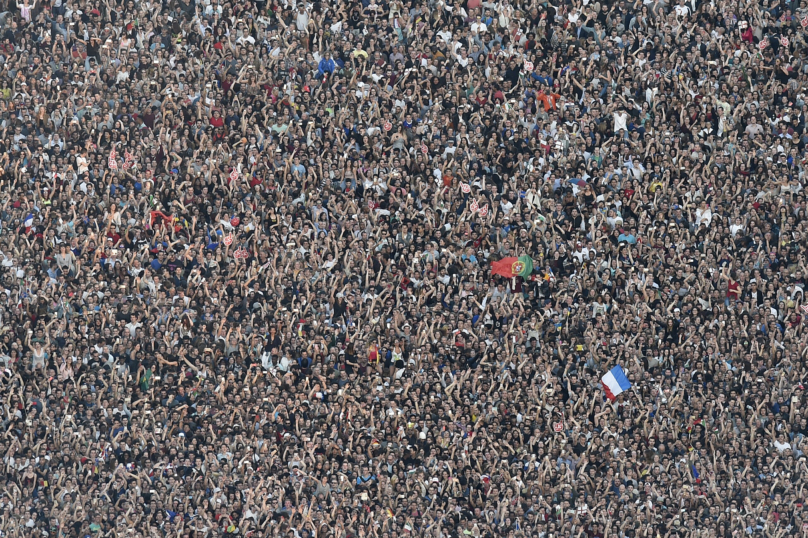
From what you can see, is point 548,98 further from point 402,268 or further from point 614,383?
point 614,383

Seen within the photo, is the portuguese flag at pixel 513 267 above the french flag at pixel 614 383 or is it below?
above

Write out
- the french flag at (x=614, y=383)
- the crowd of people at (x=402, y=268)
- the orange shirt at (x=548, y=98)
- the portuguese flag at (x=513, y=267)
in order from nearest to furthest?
1. the crowd of people at (x=402, y=268)
2. the french flag at (x=614, y=383)
3. the portuguese flag at (x=513, y=267)
4. the orange shirt at (x=548, y=98)

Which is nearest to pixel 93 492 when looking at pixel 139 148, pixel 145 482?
pixel 145 482

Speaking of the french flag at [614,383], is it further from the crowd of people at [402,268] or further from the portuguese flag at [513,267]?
the portuguese flag at [513,267]

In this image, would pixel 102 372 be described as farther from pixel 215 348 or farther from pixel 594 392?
pixel 594 392

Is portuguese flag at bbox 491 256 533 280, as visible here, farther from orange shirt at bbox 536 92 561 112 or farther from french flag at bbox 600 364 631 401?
orange shirt at bbox 536 92 561 112

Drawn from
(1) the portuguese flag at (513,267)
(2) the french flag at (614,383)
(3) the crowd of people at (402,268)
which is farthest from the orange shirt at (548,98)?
(2) the french flag at (614,383)

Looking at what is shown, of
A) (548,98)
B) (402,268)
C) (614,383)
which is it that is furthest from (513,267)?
(548,98)
